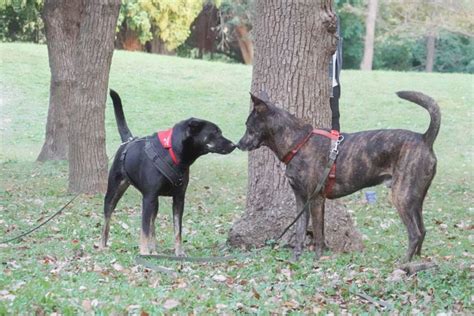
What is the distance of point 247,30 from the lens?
154 feet

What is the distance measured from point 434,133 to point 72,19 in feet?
39.8

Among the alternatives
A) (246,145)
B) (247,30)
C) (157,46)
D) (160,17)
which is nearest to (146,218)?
(246,145)

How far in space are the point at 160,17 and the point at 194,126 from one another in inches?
1205

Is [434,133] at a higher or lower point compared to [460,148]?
higher

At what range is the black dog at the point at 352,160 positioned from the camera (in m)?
7.61

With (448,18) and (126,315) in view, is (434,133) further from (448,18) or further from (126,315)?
(448,18)

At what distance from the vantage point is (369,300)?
6.29 m

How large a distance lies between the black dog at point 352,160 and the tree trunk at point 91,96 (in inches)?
239

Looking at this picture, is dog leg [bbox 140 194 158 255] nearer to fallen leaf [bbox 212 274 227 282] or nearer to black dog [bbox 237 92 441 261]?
black dog [bbox 237 92 441 261]

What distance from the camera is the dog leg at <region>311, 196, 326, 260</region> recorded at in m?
8.08

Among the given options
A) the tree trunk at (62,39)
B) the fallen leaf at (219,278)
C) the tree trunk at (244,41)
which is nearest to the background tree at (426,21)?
the tree trunk at (244,41)

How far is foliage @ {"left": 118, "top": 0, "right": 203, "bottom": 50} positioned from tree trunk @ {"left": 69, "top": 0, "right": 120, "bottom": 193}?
2285cm

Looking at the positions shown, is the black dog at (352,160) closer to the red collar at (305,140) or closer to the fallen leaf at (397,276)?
the red collar at (305,140)

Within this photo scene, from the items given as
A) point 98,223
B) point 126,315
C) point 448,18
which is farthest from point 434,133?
point 448,18
